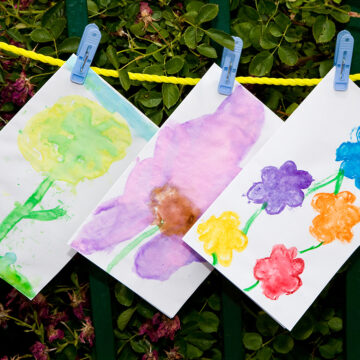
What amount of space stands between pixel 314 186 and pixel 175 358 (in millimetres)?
516

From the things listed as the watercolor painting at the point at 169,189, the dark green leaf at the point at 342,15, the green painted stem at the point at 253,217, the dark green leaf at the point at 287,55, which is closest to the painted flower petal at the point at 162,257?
the watercolor painting at the point at 169,189

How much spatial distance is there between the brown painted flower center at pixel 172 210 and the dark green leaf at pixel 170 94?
168 millimetres

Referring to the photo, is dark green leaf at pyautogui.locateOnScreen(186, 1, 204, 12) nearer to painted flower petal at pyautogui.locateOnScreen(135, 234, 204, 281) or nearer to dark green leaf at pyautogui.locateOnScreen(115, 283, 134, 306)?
painted flower petal at pyautogui.locateOnScreen(135, 234, 204, 281)

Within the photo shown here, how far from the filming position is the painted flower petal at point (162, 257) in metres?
1.02

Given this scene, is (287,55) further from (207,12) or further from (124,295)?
(124,295)

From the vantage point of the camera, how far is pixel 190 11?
1051mm

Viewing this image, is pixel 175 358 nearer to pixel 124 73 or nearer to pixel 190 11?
pixel 124 73

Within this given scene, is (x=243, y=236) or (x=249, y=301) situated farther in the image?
(x=249, y=301)

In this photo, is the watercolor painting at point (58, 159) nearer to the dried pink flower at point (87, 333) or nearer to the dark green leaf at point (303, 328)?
the dried pink flower at point (87, 333)

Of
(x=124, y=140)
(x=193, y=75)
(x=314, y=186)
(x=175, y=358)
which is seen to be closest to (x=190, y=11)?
(x=193, y=75)

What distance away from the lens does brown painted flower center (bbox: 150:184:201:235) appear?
100cm

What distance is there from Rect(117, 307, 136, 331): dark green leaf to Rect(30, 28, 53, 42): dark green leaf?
0.61m

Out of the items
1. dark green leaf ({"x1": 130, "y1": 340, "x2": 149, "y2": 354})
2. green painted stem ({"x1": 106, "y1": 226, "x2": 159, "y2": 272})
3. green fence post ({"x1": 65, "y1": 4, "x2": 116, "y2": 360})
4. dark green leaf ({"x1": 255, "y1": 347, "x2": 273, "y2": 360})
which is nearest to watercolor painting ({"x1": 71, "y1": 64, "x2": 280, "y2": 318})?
green painted stem ({"x1": 106, "y1": 226, "x2": 159, "y2": 272})

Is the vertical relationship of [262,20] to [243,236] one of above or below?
above
